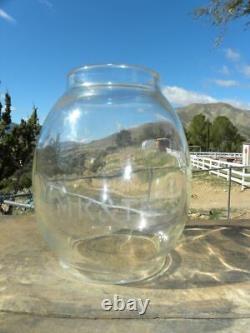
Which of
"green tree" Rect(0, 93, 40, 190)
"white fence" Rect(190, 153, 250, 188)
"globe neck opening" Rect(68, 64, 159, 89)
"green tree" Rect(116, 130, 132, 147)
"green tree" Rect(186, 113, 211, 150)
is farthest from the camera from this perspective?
"green tree" Rect(186, 113, 211, 150)

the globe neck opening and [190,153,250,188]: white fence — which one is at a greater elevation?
the globe neck opening

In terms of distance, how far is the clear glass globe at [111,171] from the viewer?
1449 millimetres

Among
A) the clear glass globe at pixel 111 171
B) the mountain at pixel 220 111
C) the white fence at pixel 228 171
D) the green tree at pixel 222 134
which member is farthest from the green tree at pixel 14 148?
the mountain at pixel 220 111

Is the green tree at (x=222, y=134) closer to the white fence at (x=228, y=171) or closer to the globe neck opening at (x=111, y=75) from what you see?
the white fence at (x=228, y=171)

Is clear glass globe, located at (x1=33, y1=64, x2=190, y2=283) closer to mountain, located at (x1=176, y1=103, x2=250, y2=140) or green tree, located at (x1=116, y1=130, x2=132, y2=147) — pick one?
green tree, located at (x1=116, y1=130, x2=132, y2=147)

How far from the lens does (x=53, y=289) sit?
52.2 inches

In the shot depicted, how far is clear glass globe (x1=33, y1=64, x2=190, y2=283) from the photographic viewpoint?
145 cm

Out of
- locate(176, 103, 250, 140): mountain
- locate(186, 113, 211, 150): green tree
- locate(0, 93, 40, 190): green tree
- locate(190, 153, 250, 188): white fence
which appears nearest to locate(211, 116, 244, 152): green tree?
locate(186, 113, 211, 150): green tree

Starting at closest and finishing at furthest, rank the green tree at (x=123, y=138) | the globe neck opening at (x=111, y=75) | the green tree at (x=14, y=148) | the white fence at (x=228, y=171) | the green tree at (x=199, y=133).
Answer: the globe neck opening at (x=111, y=75) → the green tree at (x=123, y=138) → the green tree at (x=14, y=148) → the white fence at (x=228, y=171) → the green tree at (x=199, y=133)

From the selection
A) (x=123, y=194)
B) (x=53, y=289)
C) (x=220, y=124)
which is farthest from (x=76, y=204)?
(x=220, y=124)

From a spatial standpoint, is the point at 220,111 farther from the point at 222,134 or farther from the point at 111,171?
the point at 111,171

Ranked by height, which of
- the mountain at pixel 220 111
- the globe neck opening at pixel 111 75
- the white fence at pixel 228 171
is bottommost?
the white fence at pixel 228 171

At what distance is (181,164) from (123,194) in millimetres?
258

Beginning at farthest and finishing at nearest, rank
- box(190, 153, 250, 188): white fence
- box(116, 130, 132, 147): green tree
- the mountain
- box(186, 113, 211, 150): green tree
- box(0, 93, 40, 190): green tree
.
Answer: the mountain → box(186, 113, 211, 150): green tree → box(190, 153, 250, 188): white fence → box(0, 93, 40, 190): green tree → box(116, 130, 132, 147): green tree
